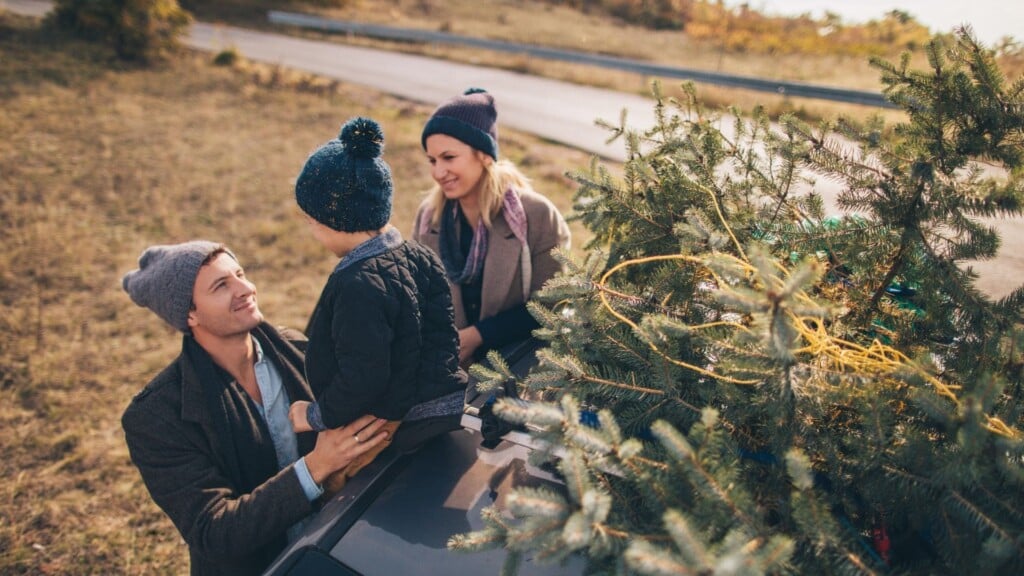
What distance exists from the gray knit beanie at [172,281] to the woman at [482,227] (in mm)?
1168

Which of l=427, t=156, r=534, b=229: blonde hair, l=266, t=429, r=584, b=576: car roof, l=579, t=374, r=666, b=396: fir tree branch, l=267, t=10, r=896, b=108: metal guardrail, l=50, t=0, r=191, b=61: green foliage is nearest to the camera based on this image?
l=579, t=374, r=666, b=396: fir tree branch

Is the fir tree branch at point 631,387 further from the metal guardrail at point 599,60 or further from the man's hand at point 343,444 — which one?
the metal guardrail at point 599,60

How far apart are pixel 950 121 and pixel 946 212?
0.23 meters

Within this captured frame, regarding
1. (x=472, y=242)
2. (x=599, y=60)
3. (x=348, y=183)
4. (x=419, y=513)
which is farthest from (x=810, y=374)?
(x=599, y=60)

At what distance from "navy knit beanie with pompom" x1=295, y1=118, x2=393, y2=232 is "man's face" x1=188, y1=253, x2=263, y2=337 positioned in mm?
465

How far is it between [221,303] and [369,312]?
2.30 ft

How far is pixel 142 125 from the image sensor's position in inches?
378

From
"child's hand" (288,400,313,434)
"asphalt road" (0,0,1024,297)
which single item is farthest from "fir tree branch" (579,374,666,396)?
"asphalt road" (0,0,1024,297)

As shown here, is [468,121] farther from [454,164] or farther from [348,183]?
[348,183]

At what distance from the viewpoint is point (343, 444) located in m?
1.94

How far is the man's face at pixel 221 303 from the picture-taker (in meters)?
2.07

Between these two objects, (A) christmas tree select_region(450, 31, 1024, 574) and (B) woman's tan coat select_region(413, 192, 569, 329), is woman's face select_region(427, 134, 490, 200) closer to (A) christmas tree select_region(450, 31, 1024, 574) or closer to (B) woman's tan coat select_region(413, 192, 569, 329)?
(B) woman's tan coat select_region(413, 192, 569, 329)

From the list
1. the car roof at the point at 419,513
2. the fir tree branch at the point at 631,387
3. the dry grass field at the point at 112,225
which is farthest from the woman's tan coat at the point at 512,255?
the dry grass field at the point at 112,225

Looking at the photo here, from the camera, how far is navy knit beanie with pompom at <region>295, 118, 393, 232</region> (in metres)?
1.87
